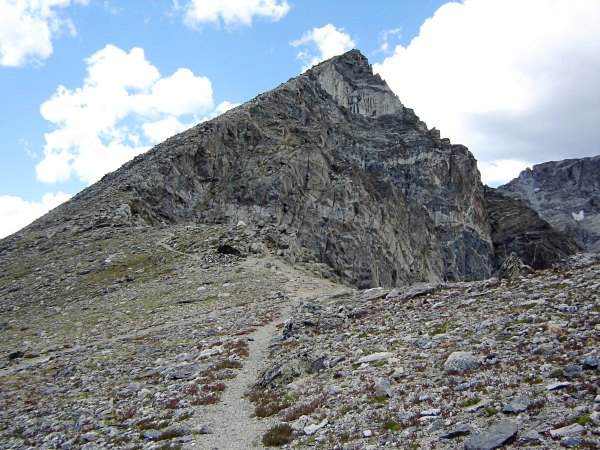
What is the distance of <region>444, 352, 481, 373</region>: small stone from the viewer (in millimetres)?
15719

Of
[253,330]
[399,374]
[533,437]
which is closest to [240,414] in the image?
[399,374]

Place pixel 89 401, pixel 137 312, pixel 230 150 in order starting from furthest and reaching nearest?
pixel 230 150 < pixel 137 312 < pixel 89 401

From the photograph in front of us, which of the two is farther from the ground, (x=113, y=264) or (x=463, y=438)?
(x=113, y=264)

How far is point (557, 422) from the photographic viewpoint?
11164 millimetres

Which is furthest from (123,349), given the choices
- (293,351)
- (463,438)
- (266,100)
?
(266,100)

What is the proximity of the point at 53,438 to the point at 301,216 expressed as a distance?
264ft

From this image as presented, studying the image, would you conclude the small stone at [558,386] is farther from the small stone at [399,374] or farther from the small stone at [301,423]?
the small stone at [301,423]

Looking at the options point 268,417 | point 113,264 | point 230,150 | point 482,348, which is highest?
point 230,150

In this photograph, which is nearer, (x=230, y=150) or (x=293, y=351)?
(x=293, y=351)

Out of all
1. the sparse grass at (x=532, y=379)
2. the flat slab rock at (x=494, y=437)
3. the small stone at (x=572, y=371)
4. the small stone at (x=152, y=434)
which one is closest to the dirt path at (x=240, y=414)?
the small stone at (x=152, y=434)

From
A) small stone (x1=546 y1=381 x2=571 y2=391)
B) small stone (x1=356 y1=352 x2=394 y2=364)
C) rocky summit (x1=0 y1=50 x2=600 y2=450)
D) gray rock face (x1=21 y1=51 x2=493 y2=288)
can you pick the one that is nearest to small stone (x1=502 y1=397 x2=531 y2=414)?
rocky summit (x1=0 y1=50 x2=600 y2=450)

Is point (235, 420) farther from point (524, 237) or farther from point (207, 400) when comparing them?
point (524, 237)

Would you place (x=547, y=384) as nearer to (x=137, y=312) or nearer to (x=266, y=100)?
(x=137, y=312)

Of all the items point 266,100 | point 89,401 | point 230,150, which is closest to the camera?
point 89,401
